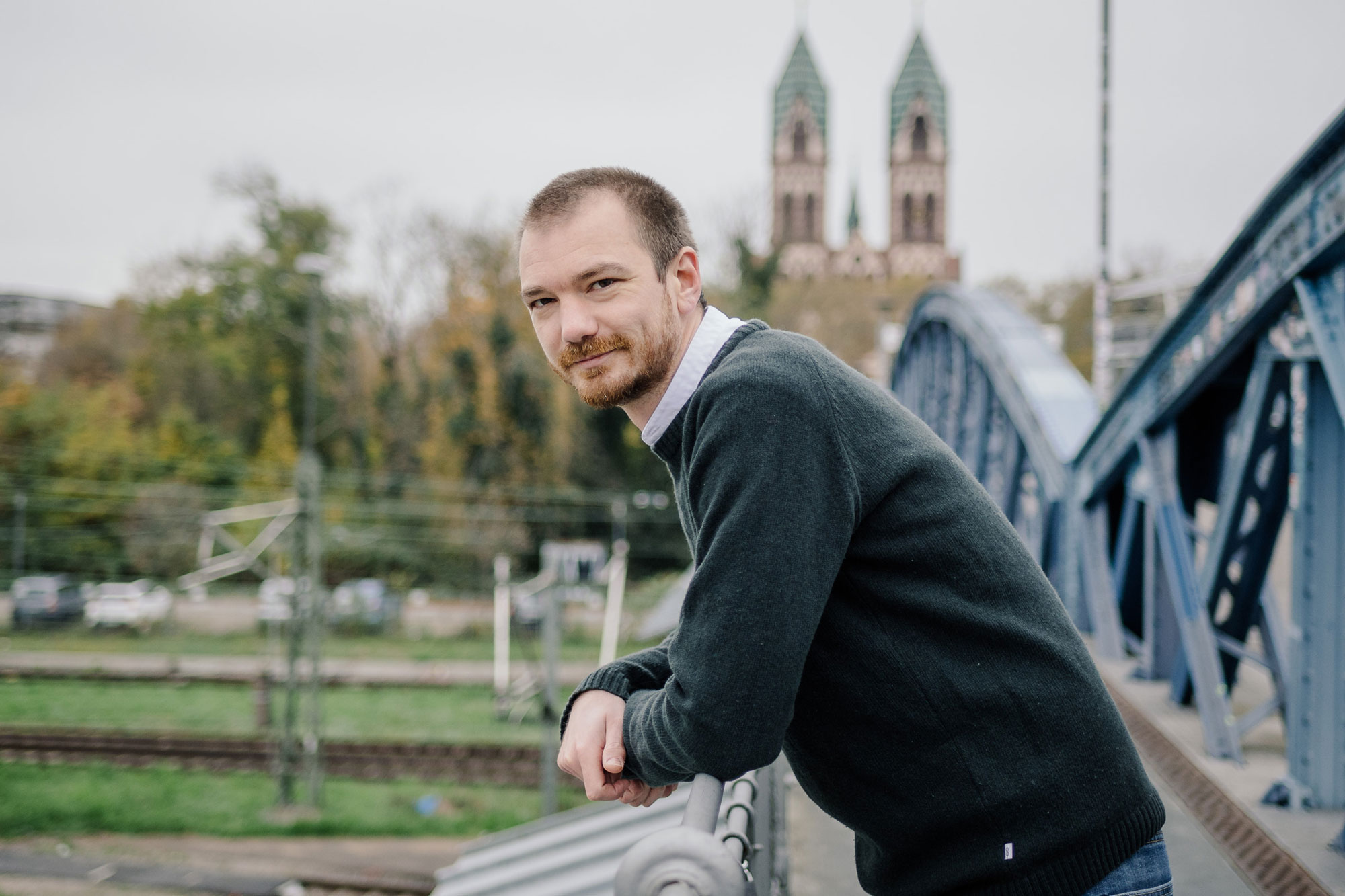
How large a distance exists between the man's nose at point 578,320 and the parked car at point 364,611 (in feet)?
116

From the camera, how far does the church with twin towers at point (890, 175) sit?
9950cm

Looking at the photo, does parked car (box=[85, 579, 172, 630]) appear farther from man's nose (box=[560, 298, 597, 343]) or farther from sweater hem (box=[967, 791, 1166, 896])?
sweater hem (box=[967, 791, 1166, 896])

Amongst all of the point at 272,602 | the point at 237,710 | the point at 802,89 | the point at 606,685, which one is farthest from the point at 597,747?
the point at 802,89

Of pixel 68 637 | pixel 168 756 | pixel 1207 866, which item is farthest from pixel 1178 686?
pixel 68 637

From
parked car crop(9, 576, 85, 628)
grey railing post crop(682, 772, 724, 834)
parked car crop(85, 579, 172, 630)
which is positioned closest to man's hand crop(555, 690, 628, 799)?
grey railing post crop(682, 772, 724, 834)

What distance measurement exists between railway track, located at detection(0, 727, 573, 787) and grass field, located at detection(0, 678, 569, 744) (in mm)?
850

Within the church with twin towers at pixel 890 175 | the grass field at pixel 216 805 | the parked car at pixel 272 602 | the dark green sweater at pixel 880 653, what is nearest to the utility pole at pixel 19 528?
the parked car at pixel 272 602

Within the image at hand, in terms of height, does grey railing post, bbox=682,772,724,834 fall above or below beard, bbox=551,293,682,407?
below

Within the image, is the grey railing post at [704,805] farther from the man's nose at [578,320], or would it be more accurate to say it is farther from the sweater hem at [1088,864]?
the man's nose at [578,320]

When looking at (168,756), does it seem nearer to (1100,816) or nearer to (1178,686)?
(1178,686)

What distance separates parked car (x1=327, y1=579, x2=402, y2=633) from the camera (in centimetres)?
3503

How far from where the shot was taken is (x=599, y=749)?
133 centimetres

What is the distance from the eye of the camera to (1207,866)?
325 cm

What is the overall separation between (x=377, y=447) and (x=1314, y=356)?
41.6 meters
